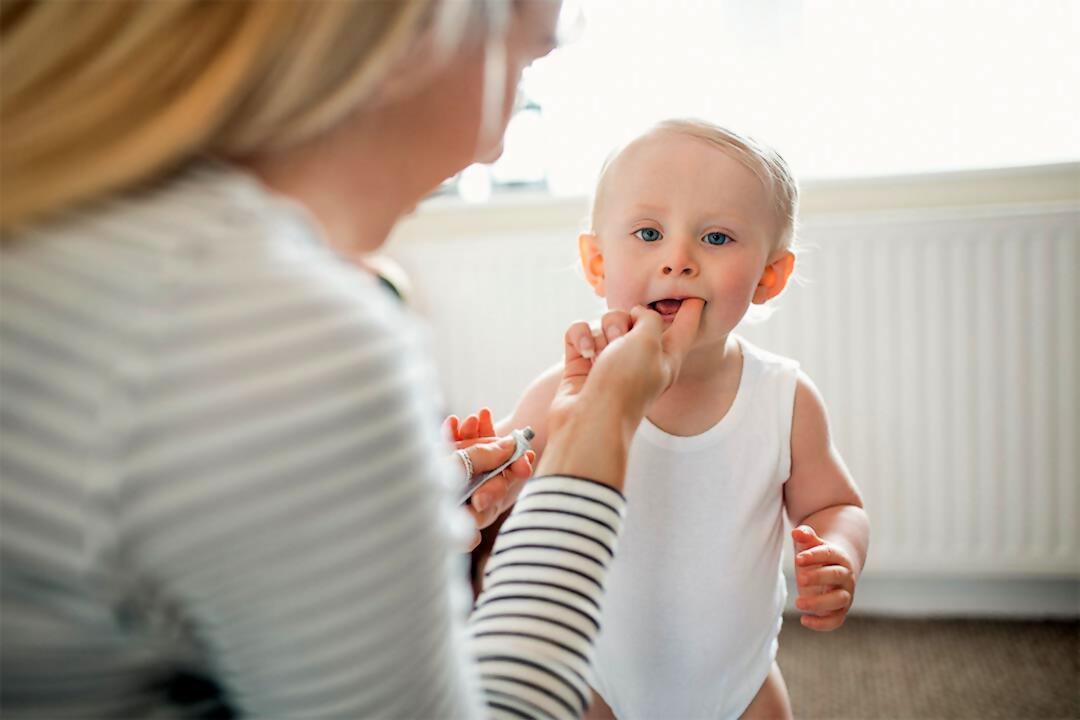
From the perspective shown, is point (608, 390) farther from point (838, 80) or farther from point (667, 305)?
point (838, 80)

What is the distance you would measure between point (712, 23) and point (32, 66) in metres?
2.17

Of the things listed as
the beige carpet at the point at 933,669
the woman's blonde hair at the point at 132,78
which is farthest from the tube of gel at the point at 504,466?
the beige carpet at the point at 933,669

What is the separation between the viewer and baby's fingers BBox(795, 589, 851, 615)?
955mm

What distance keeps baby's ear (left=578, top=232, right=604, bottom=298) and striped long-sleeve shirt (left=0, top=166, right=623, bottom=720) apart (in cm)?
78

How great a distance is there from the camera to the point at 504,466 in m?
1.04

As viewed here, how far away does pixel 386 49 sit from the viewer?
0.46 metres

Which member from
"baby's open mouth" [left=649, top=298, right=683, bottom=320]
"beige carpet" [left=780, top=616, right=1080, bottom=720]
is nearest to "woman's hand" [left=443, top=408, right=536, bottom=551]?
"baby's open mouth" [left=649, top=298, right=683, bottom=320]

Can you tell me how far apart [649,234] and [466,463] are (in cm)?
38

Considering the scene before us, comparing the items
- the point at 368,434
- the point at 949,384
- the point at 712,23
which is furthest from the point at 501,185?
the point at 368,434

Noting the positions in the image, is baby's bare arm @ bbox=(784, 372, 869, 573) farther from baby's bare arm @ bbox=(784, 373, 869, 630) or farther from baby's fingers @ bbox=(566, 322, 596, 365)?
baby's fingers @ bbox=(566, 322, 596, 365)

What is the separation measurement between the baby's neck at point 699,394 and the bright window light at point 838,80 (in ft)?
3.67

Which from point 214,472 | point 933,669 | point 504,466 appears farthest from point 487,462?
point 933,669

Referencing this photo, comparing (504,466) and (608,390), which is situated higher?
(608,390)

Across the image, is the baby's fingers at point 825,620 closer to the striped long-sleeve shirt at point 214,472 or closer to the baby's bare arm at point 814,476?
the baby's bare arm at point 814,476
